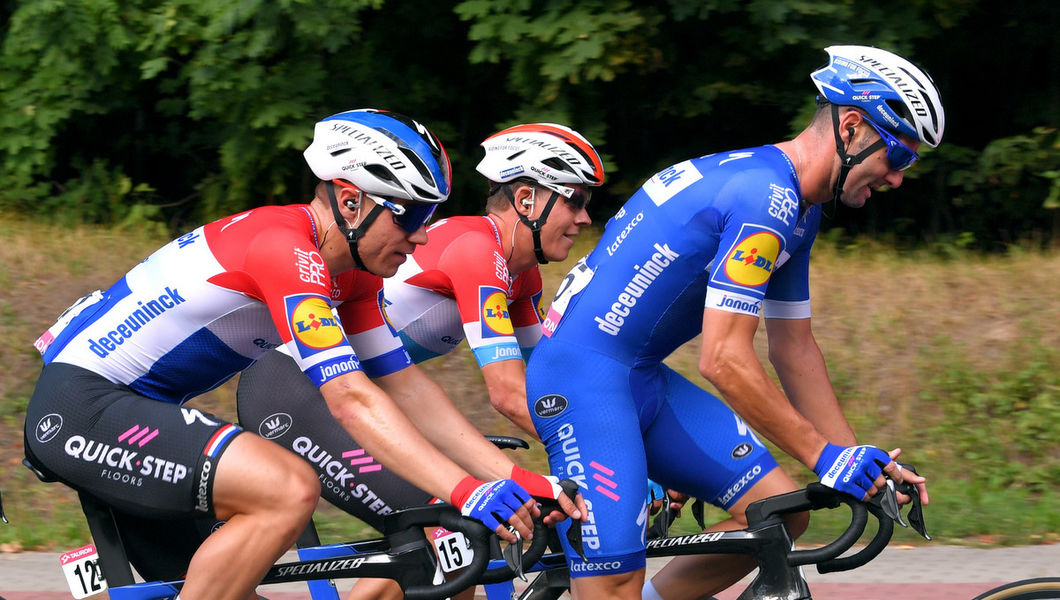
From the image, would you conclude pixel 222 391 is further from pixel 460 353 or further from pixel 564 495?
pixel 564 495

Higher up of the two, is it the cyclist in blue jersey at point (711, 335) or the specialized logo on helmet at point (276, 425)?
the cyclist in blue jersey at point (711, 335)

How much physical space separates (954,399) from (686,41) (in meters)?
3.74

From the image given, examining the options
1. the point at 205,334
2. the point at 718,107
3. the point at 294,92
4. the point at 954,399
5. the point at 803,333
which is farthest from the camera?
the point at 718,107

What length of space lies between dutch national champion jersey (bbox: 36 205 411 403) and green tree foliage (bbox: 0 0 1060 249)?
523 cm

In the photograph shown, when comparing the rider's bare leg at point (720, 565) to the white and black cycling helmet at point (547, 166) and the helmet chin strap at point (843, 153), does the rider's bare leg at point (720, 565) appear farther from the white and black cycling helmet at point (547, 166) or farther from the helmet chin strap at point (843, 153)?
the white and black cycling helmet at point (547, 166)

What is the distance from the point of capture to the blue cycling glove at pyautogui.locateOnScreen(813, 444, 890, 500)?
3.13 meters

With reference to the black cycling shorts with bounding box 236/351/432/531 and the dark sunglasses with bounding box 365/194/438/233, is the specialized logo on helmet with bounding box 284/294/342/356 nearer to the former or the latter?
the dark sunglasses with bounding box 365/194/438/233

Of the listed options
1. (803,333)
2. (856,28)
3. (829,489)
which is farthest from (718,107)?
(829,489)

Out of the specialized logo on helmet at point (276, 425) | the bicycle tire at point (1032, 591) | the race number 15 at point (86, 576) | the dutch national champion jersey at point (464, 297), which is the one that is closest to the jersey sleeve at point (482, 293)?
the dutch national champion jersey at point (464, 297)

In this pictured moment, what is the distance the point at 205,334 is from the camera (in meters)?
3.42

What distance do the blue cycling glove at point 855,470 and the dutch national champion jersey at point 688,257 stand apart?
0.46 metres

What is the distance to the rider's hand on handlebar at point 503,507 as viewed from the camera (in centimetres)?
300

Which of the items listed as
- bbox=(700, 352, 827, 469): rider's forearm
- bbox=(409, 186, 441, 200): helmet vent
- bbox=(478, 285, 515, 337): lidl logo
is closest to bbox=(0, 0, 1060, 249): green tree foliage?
bbox=(478, 285, 515, 337): lidl logo

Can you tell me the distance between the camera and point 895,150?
132 inches
